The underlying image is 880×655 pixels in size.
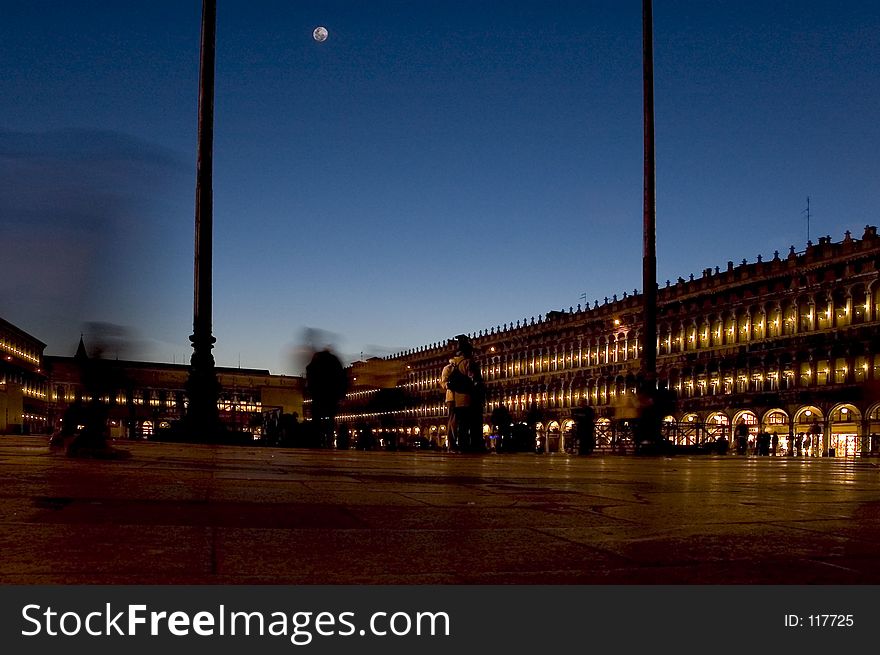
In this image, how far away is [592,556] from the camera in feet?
8.55

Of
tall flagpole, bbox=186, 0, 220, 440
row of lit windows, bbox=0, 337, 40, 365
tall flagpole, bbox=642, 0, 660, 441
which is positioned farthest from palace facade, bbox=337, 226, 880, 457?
row of lit windows, bbox=0, 337, 40, 365

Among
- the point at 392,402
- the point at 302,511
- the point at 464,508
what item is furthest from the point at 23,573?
the point at 392,402

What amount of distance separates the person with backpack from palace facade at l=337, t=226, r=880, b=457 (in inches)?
932

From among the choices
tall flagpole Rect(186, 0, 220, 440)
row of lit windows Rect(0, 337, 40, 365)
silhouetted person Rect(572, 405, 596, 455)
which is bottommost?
silhouetted person Rect(572, 405, 596, 455)

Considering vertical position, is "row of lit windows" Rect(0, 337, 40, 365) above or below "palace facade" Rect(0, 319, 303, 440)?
above

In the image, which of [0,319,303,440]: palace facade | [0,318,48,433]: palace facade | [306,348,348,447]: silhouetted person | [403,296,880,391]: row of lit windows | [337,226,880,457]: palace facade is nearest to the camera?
[0,319,303,440]: palace facade

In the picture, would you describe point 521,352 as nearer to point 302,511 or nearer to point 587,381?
point 587,381

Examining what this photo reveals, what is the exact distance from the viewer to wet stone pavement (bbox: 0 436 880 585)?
7.34 ft

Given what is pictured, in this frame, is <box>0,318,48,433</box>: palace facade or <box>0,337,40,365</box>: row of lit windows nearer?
<box>0,318,48,433</box>: palace facade

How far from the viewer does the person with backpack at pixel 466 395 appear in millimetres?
16172

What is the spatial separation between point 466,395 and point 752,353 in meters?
54.5

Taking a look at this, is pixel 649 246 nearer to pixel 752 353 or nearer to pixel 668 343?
pixel 752 353

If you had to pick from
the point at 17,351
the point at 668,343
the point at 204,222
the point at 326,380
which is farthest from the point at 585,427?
the point at 17,351

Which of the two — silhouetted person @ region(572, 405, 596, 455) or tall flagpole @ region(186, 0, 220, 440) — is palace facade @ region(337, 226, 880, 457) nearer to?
silhouetted person @ region(572, 405, 596, 455)
